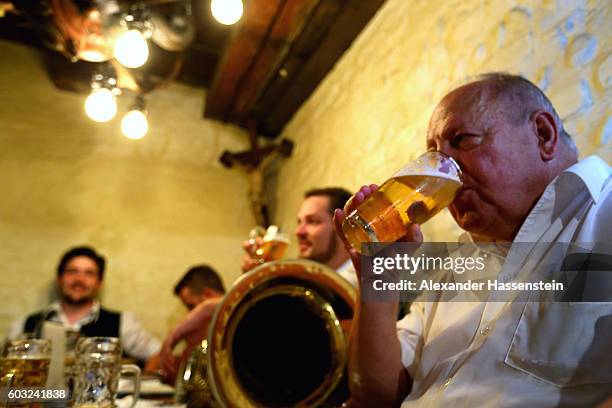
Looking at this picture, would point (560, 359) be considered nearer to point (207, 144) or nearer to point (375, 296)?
point (375, 296)

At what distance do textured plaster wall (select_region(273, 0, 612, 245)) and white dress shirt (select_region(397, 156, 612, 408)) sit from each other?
417mm

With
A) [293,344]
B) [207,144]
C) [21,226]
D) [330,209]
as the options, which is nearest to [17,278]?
[21,226]

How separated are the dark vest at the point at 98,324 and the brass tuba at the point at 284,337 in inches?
90.3

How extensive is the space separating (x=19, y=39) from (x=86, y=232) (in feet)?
5.73

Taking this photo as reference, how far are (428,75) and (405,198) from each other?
4.35ft

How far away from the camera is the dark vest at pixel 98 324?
3.03 metres

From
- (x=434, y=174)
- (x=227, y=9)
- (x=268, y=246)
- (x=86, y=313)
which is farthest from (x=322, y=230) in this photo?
(x=86, y=313)

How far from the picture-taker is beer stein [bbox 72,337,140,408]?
3.70 feet

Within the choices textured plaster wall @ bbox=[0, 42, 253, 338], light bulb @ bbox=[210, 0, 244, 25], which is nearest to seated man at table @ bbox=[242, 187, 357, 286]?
light bulb @ bbox=[210, 0, 244, 25]

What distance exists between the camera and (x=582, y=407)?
71 centimetres

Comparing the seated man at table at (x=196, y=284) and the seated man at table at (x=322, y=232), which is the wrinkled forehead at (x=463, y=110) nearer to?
the seated man at table at (x=322, y=232)

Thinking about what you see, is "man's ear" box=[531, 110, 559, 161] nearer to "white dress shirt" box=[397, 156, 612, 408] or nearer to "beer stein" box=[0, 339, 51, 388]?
"white dress shirt" box=[397, 156, 612, 408]

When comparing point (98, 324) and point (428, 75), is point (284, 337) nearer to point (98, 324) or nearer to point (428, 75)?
point (428, 75)

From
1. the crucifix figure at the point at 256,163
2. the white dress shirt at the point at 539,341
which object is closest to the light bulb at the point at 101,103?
the crucifix figure at the point at 256,163
